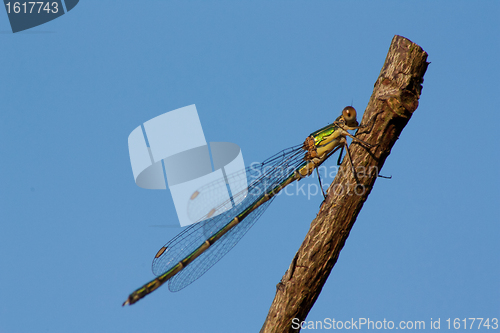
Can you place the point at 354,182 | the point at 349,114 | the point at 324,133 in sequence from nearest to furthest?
the point at 354,182 < the point at 349,114 < the point at 324,133

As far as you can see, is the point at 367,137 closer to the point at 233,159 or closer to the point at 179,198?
the point at 233,159

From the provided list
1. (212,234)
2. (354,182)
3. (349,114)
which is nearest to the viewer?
(354,182)

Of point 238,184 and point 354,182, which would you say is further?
point 238,184

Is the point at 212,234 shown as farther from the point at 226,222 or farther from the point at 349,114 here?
the point at 349,114

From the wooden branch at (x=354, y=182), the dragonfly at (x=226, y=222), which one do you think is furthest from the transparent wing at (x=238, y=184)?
the wooden branch at (x=354, y=182)

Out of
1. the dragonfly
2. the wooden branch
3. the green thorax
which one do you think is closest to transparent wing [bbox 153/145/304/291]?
the dragonfly

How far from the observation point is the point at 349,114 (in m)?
2.66

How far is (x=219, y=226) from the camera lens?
10.6 ft

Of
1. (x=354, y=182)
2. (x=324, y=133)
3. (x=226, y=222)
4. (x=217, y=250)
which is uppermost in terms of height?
(x=324, y=133)

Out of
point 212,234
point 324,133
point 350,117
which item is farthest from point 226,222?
point 350,117

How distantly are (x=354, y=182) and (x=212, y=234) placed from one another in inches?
53.9

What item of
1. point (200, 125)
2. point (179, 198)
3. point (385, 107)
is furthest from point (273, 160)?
point (385, 107)

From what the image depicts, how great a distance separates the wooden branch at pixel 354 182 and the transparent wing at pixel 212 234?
88 centimetres

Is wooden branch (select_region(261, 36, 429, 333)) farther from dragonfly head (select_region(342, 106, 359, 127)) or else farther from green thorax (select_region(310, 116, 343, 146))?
green thorax (select_region(310, 116, 343, 146))
